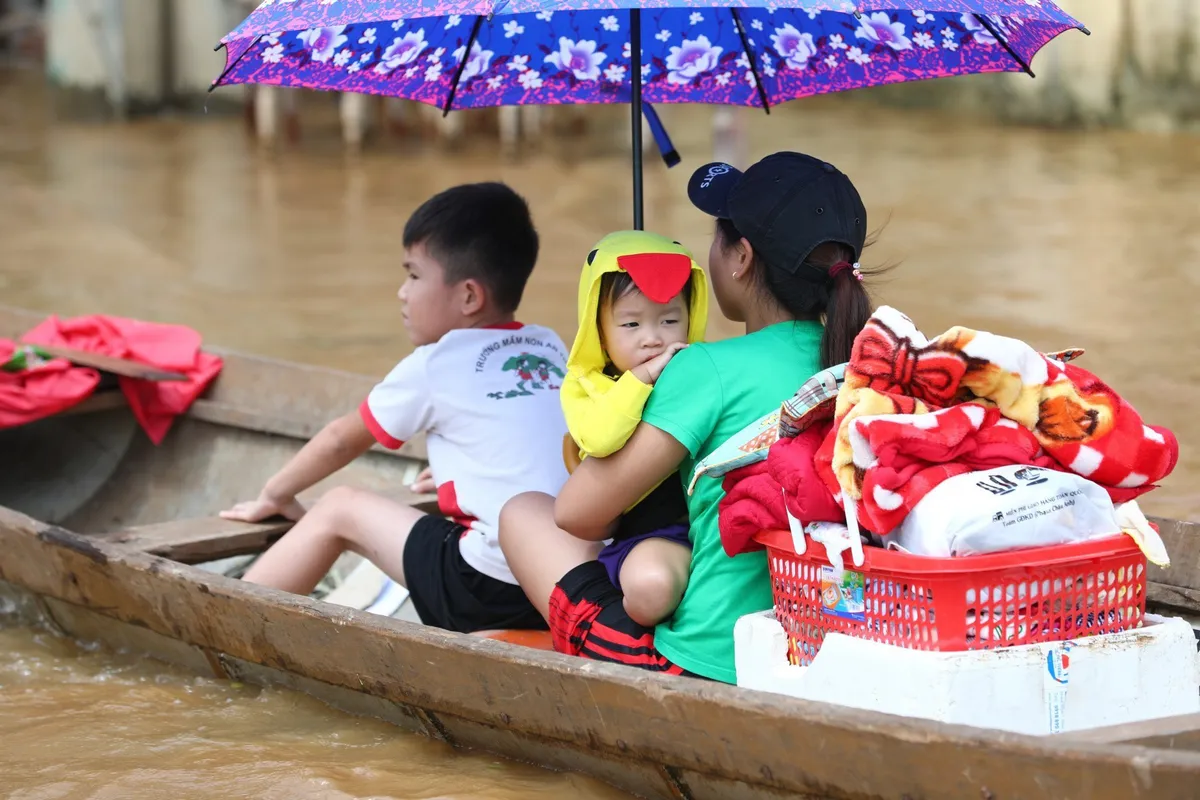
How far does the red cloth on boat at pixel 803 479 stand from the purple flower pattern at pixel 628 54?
1249 mm

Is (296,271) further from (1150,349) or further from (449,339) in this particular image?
(449,339)

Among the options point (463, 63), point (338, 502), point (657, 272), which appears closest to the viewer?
point (657, 272)

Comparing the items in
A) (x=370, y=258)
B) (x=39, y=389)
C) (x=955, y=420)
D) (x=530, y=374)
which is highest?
(x=955, y=420)

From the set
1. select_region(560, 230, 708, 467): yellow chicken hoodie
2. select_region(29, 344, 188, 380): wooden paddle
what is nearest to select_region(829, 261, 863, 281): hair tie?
select_region(560, 230, 708, 467): yellow chicken hoodie

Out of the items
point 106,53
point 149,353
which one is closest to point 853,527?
point 149,353

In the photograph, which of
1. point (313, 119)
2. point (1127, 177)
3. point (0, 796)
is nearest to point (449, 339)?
point (0, 796)

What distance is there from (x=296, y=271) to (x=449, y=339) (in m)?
7.22

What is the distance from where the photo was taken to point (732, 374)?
2.73 metres

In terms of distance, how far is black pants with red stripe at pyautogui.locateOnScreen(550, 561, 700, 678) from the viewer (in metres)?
2.90

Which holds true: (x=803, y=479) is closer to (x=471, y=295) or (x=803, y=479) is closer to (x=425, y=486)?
(x=471, y=295)

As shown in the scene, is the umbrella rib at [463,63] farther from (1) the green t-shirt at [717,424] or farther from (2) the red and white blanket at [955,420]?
(2) the red and white blanket at [955,420]

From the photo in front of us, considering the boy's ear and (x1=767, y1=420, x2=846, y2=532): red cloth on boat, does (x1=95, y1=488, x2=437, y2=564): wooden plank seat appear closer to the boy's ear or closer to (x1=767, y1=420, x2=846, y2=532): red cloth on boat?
the boy's ear

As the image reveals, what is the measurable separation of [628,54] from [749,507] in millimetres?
1730

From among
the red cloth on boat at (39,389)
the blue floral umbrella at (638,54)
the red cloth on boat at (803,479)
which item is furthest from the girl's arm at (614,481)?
the red cloth on boat at (39,389)
